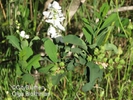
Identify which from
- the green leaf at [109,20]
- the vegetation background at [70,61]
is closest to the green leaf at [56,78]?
the vegetation background at [70,61]

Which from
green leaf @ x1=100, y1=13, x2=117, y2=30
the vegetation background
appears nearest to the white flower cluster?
the vegetation background

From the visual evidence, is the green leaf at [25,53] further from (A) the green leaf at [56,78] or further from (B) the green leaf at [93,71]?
(B) the green leaf at [93,71]

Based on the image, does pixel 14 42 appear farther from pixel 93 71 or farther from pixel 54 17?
pixel 93 71

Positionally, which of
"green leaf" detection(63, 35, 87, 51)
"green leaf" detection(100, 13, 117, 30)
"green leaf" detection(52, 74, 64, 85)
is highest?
"green leaf" detection(100, 13, 117, 30)

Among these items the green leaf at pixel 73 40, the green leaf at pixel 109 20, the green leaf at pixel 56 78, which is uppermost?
the green leaf at pixel 109 20

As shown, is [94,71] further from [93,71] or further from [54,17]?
[54,17]

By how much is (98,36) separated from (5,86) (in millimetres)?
459

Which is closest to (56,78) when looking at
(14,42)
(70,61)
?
(70,61)

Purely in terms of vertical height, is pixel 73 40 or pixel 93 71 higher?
pixel 73 40

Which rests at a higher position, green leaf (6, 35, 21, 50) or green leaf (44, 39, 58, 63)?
green leaf (6, 35, 21, 50)

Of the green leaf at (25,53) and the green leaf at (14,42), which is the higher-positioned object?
the green leaf at (14,42)

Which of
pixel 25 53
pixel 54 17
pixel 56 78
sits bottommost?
pixel 56 78

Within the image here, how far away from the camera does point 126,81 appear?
1466 millimetres

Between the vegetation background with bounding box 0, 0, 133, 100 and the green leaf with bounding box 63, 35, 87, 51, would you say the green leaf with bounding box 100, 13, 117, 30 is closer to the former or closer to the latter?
the vegetation background with bounding box 0, 0, 133, 100
